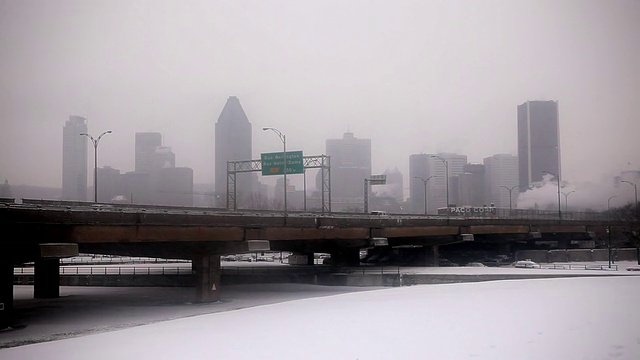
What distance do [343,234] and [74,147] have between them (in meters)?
34.2

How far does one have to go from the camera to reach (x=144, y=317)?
40.9 m

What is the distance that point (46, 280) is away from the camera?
2285 inches

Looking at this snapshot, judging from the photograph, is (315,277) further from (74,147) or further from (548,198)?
(548,198)

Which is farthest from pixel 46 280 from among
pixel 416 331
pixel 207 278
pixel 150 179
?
pixel 150 179

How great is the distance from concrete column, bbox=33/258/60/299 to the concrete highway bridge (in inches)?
3.7

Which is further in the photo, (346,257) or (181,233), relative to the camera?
(346,257)

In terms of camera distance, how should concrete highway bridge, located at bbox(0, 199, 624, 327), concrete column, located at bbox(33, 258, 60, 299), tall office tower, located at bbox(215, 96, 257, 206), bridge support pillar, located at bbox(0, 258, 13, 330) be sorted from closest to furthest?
concrete highway bridge, located at bbox(0, 199, 624, 327) < bridge support pillar, located at bbox(0, 258, 13, 330) < concrete column, located at bbox(33, 258, 60, 299) < tall office tower, located at bbox(215, 96, 257, 206)

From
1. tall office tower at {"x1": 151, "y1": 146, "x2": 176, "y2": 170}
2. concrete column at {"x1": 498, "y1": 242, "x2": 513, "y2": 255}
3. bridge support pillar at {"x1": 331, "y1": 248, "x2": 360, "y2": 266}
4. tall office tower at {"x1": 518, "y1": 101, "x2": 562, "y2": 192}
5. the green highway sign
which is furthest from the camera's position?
tall office tower at {"x1": 151, "y1": 146, "x2": 176, "y2": 170}

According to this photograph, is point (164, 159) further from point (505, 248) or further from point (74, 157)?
point (505, 248)

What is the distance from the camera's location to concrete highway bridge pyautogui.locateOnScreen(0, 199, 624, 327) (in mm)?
37406

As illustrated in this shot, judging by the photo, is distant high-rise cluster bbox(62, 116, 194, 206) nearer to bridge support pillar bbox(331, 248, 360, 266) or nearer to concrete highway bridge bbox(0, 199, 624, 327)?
bridge support pillar bbox(331, 248, 360, 266)

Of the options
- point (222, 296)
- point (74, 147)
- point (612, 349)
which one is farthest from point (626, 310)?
point (74, 147)

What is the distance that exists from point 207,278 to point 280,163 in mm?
26509

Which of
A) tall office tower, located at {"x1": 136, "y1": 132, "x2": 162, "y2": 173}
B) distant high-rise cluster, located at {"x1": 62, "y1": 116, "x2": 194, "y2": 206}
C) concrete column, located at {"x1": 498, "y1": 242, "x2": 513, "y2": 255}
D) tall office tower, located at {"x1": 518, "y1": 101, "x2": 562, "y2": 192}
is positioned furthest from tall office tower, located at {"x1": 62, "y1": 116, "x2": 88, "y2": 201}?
concrete column, located at {"x1": 498, "y1": 242, "x2": 513, "y2": 255}
